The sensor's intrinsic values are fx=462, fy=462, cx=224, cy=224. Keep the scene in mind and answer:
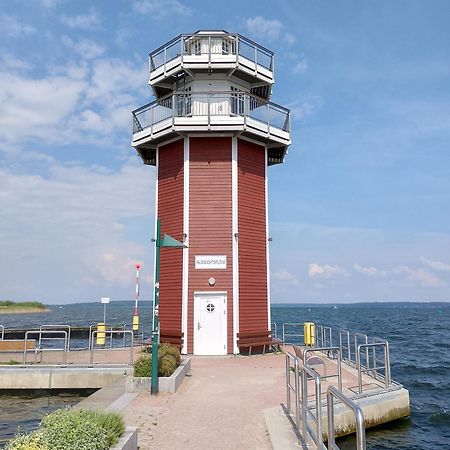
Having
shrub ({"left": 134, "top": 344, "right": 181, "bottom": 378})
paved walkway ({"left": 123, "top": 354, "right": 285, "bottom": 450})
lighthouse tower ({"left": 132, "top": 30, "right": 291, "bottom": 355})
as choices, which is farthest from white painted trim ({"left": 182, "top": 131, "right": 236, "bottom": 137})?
shrub ({"left": 134, "top": 344, "right": 181, "bottom": 378})

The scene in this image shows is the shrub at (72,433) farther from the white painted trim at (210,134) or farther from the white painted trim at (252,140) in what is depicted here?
the white painted trim at (252,140)

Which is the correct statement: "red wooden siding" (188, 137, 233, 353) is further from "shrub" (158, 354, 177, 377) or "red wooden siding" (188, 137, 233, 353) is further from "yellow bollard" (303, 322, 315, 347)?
"shrub" (158, 354, 177, 377)

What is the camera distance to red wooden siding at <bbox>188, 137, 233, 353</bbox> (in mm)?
18531

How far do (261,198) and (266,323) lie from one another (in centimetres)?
540

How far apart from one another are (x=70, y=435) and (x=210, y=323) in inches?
516

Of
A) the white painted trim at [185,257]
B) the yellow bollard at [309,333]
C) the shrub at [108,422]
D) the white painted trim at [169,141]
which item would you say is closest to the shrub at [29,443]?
the shrub at [108,422]

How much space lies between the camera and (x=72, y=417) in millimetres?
5770

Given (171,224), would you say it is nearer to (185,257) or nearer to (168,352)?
(185,257)

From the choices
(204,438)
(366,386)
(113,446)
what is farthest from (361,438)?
(366,386)

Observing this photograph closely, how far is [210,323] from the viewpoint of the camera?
1844cm

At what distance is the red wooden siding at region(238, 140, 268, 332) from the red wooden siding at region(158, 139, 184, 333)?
2.50m

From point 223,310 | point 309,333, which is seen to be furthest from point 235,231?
point 309,333

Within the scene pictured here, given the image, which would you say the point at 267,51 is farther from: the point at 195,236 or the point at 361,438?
the point at 361,438

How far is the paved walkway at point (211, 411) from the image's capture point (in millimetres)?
7668
